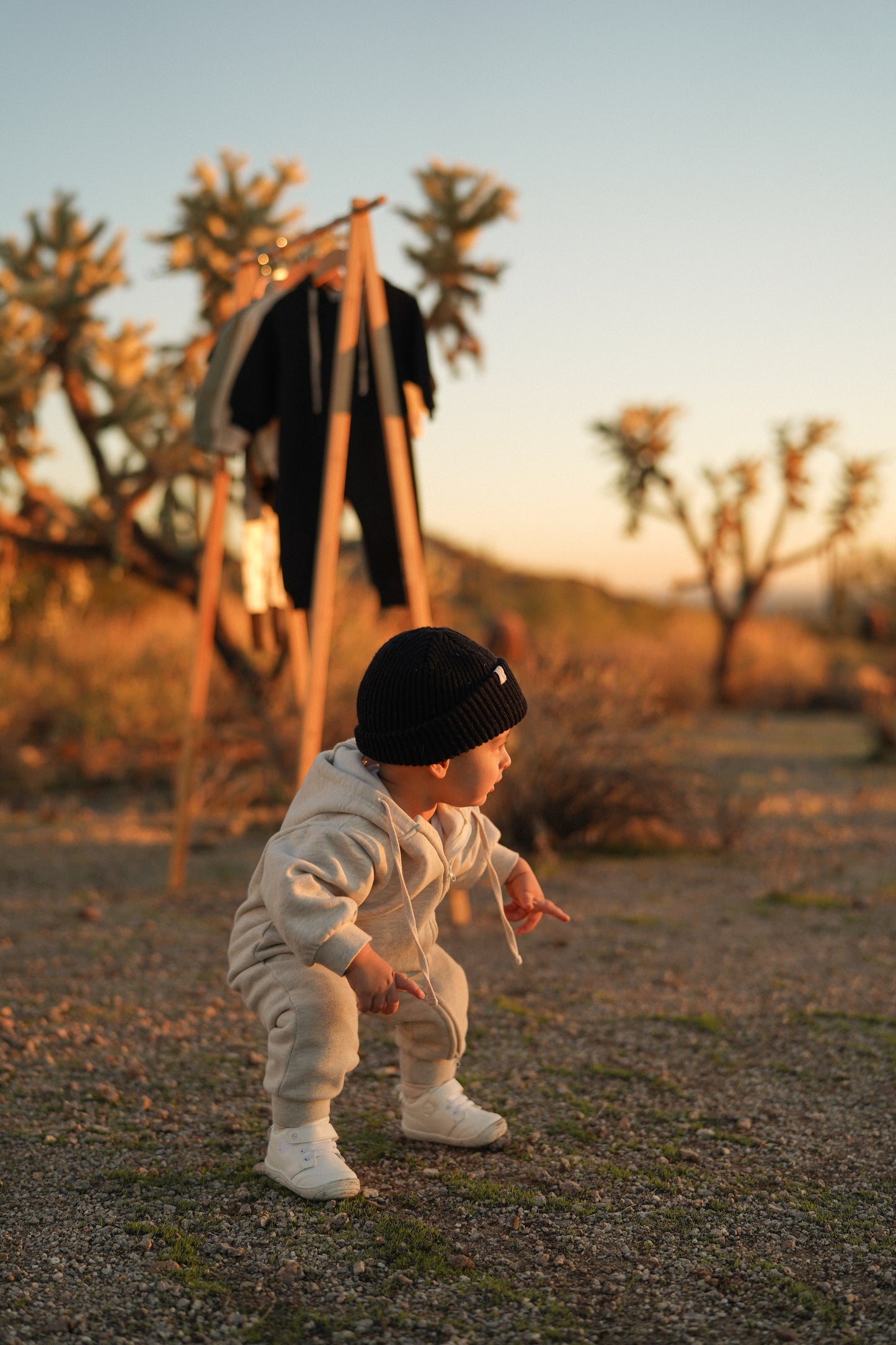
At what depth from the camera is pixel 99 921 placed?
437cm

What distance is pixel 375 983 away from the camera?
1.94 meters

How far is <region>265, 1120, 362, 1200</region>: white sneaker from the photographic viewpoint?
216 cm

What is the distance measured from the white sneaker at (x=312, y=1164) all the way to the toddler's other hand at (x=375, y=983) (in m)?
0.42

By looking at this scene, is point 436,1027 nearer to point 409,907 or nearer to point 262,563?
point 409,907

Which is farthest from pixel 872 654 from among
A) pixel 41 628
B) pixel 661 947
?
pixel 661 947

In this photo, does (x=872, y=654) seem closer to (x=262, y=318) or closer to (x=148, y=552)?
(x=148, y=552)

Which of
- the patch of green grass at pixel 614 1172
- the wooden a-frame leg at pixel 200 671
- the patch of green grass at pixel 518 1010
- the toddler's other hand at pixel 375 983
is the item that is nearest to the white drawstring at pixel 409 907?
the toddler's other hand at pixel 375 983

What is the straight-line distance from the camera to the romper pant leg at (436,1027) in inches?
93.0

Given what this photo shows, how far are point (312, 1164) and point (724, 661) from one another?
1315cm

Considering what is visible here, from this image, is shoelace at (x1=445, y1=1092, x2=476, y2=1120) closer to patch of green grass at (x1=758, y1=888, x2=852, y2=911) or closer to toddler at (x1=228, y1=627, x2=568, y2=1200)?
toddler at (x1=228, y1=627, x2=568, y2=1200)

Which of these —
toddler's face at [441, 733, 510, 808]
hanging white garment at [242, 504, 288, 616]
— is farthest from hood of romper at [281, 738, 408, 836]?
hanging white garment at [242, 504, 288, 616]

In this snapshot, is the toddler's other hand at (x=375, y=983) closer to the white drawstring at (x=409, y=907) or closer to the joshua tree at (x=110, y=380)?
the white drawstring at (x=409, y=907)

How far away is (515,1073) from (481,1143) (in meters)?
0.48

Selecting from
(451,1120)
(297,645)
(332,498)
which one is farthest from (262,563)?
(451,1120)
